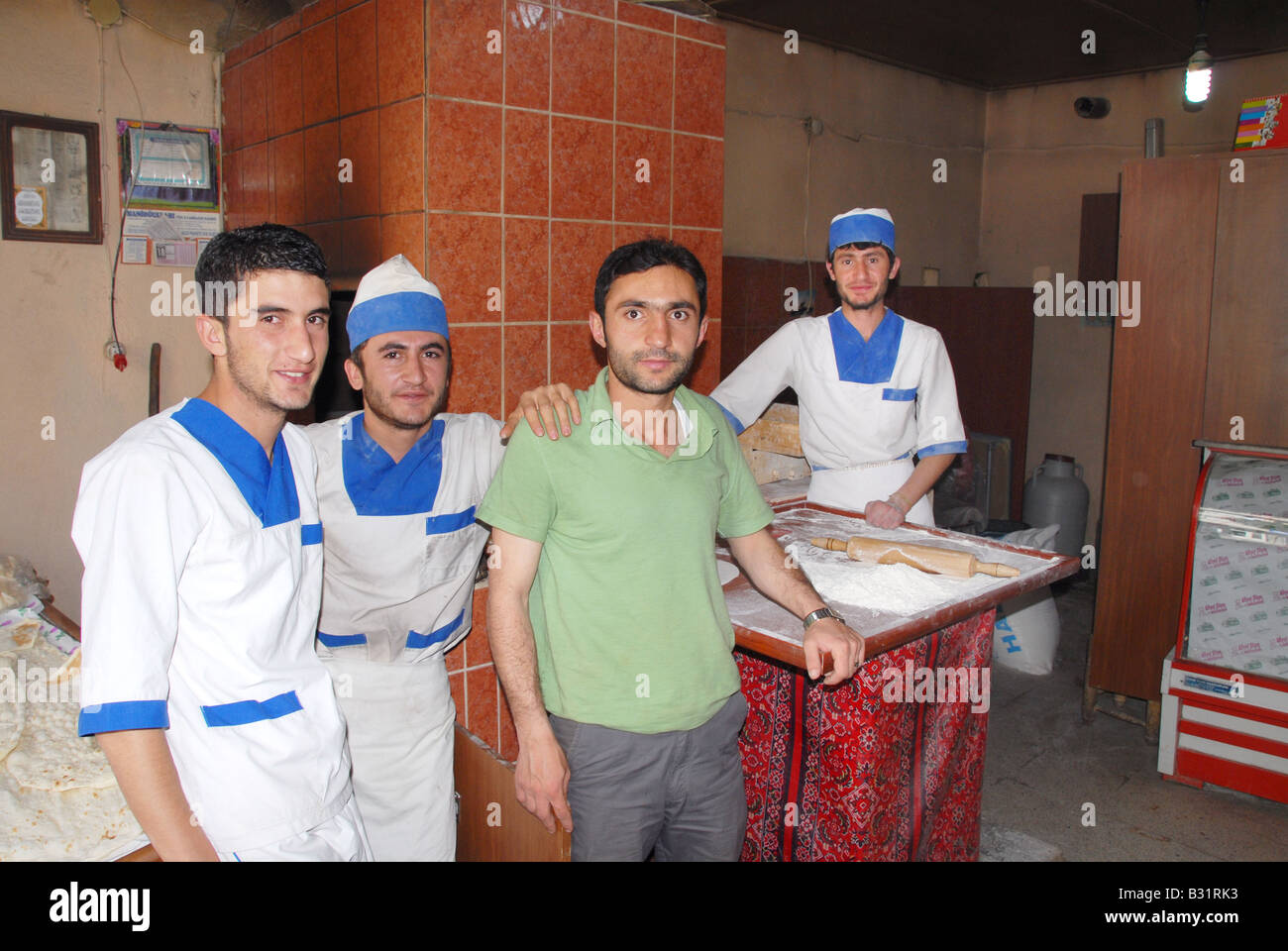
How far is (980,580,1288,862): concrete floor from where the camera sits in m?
3.17

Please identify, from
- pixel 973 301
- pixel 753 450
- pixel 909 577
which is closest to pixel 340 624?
pixel 909 577

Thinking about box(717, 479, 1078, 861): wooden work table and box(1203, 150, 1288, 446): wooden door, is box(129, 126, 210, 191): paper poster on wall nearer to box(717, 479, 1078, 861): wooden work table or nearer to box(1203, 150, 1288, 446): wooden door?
box(717, 479, 1078, 861): wooden work table

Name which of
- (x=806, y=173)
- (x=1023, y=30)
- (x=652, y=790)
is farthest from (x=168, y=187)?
(x=1023, y=30)

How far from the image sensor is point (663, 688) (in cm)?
177

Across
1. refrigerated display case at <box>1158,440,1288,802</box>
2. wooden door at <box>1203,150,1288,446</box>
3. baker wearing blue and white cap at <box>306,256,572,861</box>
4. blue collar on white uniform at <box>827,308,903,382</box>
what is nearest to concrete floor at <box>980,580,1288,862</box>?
refrigerated display case at <box>1158,440,1288,802</box>

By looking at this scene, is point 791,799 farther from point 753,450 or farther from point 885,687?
point 753,450

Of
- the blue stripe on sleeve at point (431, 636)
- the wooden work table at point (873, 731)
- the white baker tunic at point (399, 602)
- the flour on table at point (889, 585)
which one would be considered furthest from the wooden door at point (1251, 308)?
the blue stripe on sleeve at point (431, 636)

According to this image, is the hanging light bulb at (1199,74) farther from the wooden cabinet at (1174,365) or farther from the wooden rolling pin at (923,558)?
the wooden rolling pin at (923,558)

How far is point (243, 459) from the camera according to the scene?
150 centimetres

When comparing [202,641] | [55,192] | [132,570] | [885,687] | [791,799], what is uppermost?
[55,192]

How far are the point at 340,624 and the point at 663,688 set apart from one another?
0.80m

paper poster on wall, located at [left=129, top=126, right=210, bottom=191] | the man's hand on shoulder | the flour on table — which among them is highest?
paper poster on wall, located at [left=129, top=126, right=210, bottom=191]

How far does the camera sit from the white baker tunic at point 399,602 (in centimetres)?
207

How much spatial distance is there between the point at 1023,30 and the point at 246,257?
5265 mm
